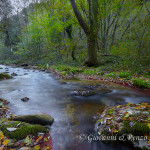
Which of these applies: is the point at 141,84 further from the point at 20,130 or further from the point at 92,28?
the point at 92,28

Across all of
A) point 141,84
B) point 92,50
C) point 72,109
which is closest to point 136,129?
point 72,109

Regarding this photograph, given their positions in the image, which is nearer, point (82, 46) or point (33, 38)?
point (82, 46)

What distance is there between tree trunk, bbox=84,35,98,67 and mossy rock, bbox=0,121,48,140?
35.6 feet

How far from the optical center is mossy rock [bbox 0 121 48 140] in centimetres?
305

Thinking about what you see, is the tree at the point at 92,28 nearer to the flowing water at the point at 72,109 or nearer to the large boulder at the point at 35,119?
the flowing water at the point at 72,109

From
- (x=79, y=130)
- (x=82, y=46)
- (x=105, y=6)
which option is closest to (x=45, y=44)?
(x=82, y=46)

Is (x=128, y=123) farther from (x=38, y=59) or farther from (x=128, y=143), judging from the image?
(x=38, y=59)

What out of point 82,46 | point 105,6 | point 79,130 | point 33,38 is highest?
point 105,6

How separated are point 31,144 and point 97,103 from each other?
3.15 metres

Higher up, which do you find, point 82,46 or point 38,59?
point 82,46

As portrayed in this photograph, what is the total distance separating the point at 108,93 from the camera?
21.3 feet

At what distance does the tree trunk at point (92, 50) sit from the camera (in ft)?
42.4

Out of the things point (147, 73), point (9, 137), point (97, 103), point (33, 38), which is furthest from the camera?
point (33, 38)

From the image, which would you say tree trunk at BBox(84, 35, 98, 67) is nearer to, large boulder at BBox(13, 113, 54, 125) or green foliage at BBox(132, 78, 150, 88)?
green foliage at BBox(132, 78, 150, 88)
